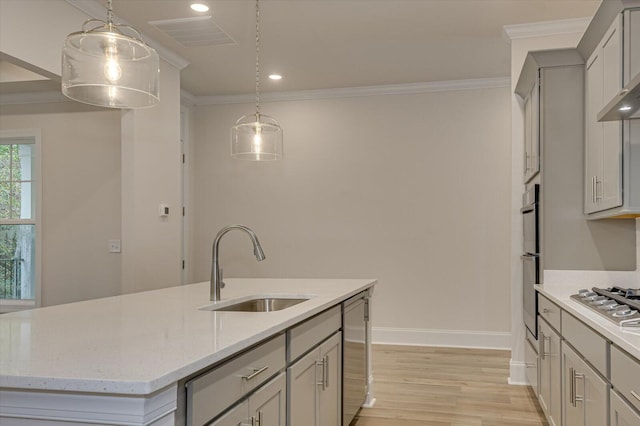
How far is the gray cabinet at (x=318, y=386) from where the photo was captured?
2246 millimetres

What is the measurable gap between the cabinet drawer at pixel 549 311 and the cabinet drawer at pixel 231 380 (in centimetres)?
162

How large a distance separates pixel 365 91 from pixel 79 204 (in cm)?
313

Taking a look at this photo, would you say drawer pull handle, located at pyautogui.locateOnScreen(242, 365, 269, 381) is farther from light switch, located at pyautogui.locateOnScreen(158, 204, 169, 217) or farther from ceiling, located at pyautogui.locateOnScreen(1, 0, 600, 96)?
light switch, located at pyautogui.locateOnScreen(158, 204, 169, 217)

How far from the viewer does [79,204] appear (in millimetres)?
Answer: 5301

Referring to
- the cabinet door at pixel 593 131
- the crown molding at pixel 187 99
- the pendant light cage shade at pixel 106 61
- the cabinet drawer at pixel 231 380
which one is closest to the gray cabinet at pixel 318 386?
the cabinet drawer at pixel 231 380

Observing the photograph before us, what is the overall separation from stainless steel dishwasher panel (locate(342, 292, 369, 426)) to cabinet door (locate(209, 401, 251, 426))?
141 centimetres

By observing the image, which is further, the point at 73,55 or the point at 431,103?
the point at 431,103

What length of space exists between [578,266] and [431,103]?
280 centimetres

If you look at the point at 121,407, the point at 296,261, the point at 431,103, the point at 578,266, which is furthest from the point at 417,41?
the point at 121,407

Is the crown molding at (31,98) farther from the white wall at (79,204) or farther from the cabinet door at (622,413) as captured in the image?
the cabinet door at (622,413)

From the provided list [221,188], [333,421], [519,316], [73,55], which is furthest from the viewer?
[221,188]

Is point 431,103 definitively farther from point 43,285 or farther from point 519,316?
point 43,285

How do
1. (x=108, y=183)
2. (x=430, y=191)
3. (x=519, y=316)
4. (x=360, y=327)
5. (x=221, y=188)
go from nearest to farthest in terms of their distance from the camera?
1. (x=360, y=327)
2. (x=519, y=316)
3. (x=108, y=183)
4. (x=430, y=191)
5. (x=221, y=188)

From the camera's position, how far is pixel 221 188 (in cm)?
657
